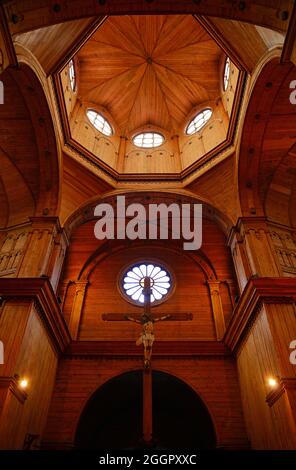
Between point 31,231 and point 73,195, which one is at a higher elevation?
point 73,195

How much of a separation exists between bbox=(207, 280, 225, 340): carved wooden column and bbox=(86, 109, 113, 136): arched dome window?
26.1 feet

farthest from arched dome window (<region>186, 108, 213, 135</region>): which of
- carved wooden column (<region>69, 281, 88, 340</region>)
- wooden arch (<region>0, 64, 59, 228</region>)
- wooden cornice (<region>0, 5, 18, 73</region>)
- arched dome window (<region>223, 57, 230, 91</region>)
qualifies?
wooden cornice (<region>0, 5, 18, 73</region>)

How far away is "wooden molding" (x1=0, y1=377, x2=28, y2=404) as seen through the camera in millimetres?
6805

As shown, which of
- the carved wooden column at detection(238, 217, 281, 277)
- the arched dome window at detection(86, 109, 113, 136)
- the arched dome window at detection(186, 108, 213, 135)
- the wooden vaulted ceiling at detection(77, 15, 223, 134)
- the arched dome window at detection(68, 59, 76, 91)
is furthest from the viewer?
the arched dome window at detection(86, 109, 113, 136)

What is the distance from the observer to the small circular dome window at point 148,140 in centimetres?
1502

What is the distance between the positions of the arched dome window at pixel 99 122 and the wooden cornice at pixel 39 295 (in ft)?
26.6

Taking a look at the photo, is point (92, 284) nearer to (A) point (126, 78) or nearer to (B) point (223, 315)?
(B) point (223, 315)

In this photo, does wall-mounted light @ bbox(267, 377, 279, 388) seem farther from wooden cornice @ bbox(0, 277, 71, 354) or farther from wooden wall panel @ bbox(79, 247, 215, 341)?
wooden cornice @ bbox(0, 277, 71, 354)

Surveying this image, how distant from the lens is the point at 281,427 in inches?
267

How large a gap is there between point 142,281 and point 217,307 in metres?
2.90

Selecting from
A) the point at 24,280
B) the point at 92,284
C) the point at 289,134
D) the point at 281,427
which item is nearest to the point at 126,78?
the point at 289,134

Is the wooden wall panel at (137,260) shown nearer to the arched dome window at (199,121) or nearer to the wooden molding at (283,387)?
the wooden molding at (283,387)

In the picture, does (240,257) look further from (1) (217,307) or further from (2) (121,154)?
(2) (121,154)

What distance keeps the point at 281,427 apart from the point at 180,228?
7.97 m
